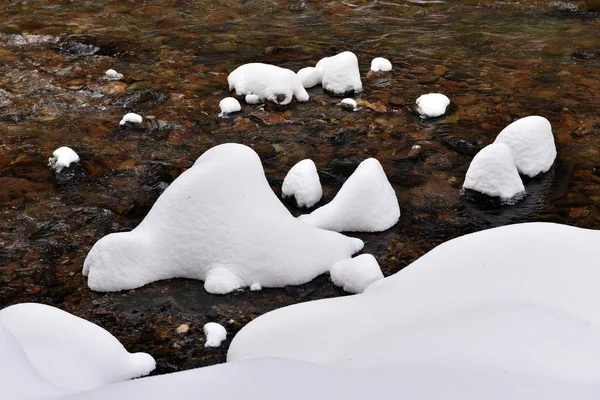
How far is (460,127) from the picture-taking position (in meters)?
5.82

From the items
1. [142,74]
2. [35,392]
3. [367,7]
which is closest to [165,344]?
[35,392]

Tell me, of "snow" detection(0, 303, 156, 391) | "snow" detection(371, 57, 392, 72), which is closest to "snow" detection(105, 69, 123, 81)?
"snow" detection(371, 57, 392, 72)

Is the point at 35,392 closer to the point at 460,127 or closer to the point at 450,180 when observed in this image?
the point at 450,180

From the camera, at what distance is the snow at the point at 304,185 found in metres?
4.68

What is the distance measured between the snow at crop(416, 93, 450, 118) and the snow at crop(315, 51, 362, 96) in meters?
0.61

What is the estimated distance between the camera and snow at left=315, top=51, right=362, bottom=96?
638cm

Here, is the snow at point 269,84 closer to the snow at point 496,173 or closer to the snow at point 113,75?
the snow at point 113,75

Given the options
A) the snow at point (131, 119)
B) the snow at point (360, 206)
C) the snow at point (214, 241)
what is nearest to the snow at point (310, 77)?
the snow at point (131, 119)

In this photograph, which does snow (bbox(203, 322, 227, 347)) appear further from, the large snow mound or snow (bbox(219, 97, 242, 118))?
snow (bbox(219, 97, 242, 118))

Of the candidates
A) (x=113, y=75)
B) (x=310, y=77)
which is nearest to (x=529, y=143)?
(x=310, y=77)

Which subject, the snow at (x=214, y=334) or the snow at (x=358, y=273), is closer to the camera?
the snow at (x=214, y=334)

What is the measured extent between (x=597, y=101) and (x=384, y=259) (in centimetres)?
315

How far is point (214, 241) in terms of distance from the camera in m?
3.91

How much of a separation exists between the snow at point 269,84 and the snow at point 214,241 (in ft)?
7.43
